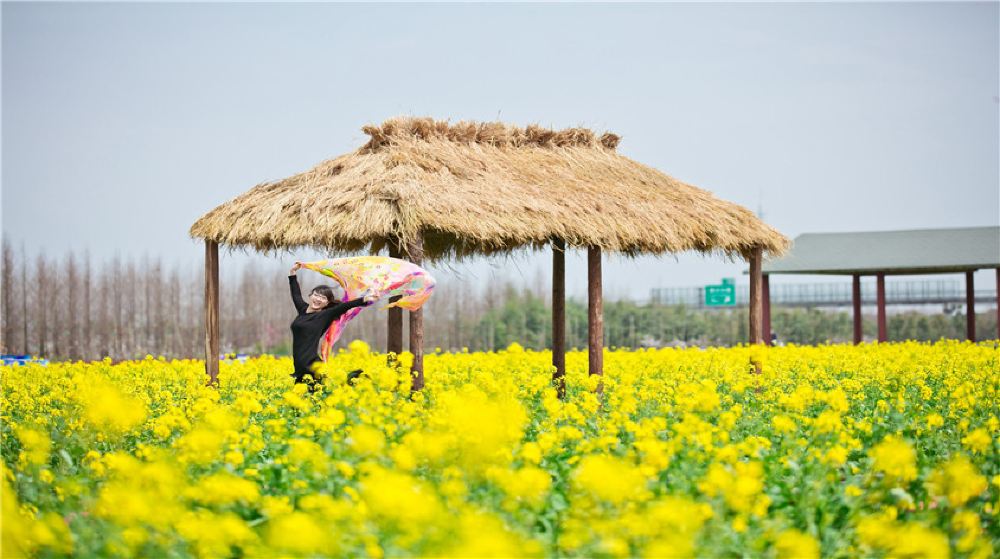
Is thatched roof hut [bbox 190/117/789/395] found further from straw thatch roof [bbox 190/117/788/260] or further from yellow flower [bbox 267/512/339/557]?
yellow flower [bbox 267/512/339/557]

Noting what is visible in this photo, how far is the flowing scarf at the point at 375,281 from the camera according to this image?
28.6 ft

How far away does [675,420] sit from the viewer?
688 cm

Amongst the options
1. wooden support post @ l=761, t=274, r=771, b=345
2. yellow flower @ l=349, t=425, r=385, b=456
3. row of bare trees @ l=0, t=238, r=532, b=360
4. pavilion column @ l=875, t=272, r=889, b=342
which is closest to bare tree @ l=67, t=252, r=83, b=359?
row of bare trees @ l=0, t=238, r=532, b=360

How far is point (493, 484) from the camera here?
4.46 meters

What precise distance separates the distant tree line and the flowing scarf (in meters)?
12.6

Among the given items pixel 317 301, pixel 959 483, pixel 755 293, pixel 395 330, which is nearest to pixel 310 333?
pixel 317 301

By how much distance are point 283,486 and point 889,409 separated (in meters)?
5.00

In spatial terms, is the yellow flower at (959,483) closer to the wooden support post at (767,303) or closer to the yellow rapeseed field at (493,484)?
the yellow rapeseed field at (493,484)

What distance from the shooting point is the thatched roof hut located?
897cm

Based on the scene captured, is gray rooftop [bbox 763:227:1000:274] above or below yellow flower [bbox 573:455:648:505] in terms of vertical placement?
above

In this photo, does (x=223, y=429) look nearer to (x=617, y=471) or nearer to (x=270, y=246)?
(x=617, y=471)

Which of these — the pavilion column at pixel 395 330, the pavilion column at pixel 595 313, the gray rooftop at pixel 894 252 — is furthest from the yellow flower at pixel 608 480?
the gray rooftop at pixel 894 252

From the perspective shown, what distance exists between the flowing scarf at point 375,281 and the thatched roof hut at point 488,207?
192 millimetres

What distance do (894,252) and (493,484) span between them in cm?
1919
